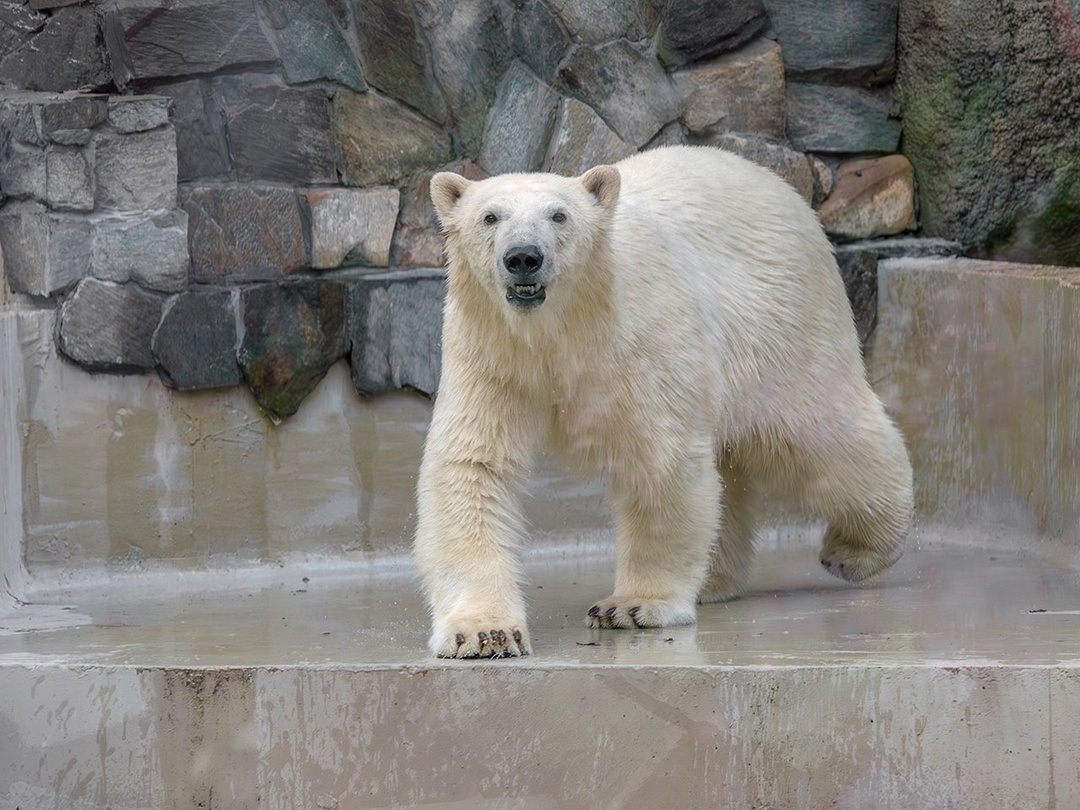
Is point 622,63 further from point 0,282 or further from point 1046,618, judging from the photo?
point 1046,618

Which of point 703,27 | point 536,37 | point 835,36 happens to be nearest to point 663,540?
point 536,37

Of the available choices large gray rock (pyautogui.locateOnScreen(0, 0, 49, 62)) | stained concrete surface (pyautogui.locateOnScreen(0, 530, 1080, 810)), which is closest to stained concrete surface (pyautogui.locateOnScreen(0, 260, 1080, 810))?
stained concrete surface (pyautogui.locateOnScreen(0, 530, 1080, 810))

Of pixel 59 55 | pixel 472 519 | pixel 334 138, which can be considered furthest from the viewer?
pixel 334 138

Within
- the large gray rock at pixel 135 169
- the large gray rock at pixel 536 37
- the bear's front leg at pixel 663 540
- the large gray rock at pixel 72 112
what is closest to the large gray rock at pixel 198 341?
the large gray rock at pixel 135 169

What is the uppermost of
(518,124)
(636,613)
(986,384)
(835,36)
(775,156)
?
(835,36)

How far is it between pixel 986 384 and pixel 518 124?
1.91m

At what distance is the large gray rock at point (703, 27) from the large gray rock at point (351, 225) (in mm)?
1192

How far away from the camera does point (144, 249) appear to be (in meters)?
5.84

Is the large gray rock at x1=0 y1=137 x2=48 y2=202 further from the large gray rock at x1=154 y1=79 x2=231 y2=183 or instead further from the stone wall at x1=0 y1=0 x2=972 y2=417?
the large gray rock at x1=154 y1=79 x2=231 y2=183

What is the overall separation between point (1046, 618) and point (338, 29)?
321 cm

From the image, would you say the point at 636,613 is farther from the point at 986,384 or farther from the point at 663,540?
the point at 986,384

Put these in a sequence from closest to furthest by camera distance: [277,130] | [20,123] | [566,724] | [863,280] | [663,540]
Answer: [566,724], [663,540], [20,123], [277,130], [863,280]

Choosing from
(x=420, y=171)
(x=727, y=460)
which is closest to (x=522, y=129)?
(x=420, y=171)

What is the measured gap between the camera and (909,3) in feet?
21.9
